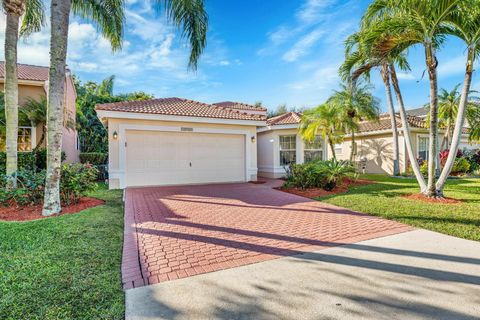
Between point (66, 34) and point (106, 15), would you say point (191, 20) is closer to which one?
point (66, 34)

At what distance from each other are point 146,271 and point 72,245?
1.87 metres

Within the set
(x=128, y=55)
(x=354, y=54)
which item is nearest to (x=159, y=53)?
(x=128, y=55)

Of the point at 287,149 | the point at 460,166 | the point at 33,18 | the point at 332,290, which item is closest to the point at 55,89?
the point at 33,18

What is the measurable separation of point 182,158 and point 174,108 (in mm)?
2736

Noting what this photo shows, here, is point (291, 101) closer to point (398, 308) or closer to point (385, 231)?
point (385, 231)

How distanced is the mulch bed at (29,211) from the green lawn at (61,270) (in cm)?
73

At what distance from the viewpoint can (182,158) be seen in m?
12.8

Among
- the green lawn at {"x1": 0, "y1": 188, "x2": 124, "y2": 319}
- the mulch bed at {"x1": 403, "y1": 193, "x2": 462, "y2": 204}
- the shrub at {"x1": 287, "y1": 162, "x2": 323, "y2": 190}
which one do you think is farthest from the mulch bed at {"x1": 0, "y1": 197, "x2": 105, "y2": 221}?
the mulch bed at {"x1": 403, "y1": 193, "x2": 462, "y2": 204}

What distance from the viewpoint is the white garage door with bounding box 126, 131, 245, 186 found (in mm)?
11945

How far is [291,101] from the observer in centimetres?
4272

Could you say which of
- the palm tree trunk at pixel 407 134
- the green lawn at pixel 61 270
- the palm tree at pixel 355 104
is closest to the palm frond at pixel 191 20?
the green lawn at pixel 61 270

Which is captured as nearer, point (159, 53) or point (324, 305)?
point (324, 305)

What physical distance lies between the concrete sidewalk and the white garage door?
376 inches

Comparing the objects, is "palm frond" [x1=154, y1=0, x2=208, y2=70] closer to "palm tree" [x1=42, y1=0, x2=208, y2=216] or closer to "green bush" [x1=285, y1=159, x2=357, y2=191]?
"palm tree" [x1=42, y1=0, x2=208, y2=216]
